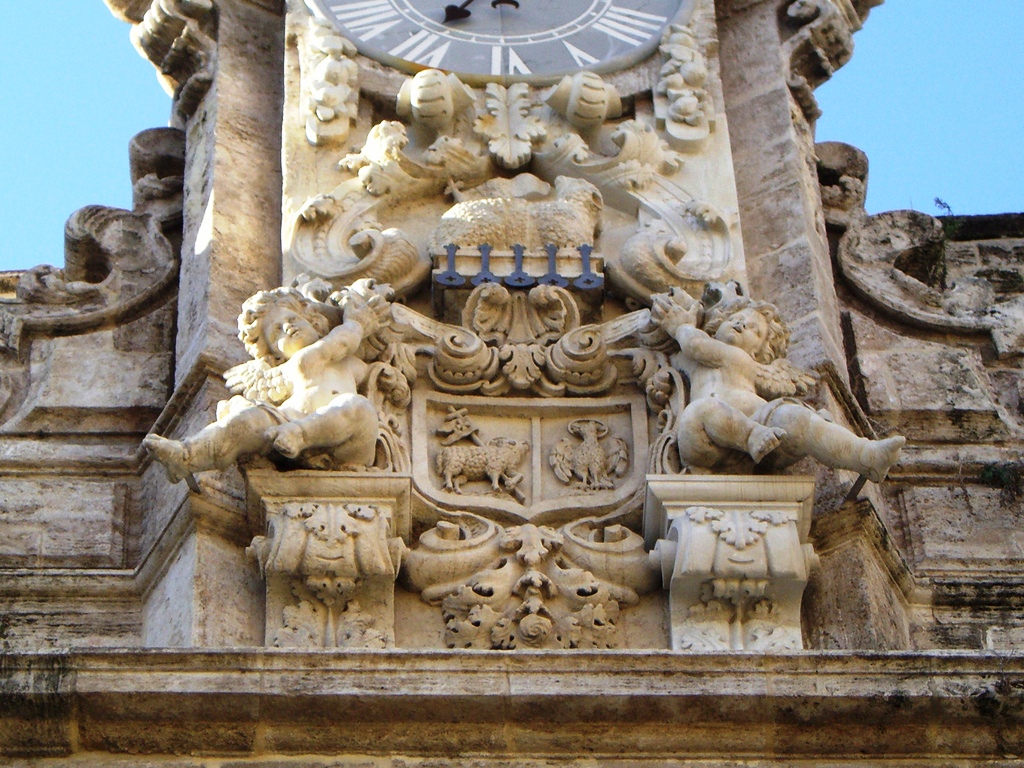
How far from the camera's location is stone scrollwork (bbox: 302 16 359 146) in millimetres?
10547

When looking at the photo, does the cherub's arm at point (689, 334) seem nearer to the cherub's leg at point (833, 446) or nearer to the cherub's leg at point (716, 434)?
the cherub's leg at point (716, 434)

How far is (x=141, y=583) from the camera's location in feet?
30.5

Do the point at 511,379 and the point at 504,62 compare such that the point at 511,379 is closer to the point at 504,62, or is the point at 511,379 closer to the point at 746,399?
the point at 746,399

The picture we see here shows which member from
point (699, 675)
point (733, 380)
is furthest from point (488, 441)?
point (699, 675)

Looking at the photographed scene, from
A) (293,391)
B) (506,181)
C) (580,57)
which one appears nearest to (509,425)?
(293,391)

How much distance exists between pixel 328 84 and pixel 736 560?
299 centimetres

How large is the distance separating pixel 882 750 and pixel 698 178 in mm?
3066

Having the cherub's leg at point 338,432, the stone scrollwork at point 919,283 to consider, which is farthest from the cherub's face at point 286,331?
the stone scrollwork at point 919,283

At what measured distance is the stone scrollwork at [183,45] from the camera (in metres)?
11.3

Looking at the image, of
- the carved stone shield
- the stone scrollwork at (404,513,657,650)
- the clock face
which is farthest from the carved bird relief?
the clock face

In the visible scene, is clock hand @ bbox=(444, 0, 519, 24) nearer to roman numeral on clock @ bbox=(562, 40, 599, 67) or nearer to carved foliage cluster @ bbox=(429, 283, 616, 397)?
roman numeral on clock @ bbox=(562, 40, 599, 67)

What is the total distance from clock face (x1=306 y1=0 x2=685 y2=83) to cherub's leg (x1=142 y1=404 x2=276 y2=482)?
2.53 m

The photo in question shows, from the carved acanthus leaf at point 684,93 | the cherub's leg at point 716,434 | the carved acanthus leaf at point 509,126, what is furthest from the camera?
the carved acanthus leaf at point 684,93

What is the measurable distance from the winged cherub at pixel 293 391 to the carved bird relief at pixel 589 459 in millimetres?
683
